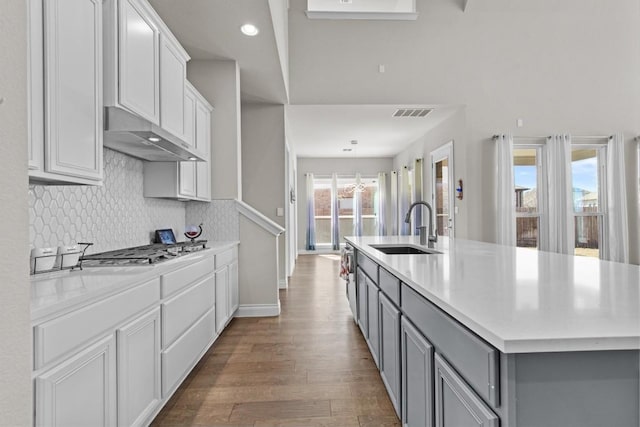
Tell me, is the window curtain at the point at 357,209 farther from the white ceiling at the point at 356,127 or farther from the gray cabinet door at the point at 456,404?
the gray cabinet door at the point at 456,404

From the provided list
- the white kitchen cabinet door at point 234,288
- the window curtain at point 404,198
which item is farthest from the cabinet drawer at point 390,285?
the window curtain at point 404,198

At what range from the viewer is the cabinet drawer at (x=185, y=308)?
75.3 inches

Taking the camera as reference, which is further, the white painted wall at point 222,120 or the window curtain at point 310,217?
the window curtain at point 310,217

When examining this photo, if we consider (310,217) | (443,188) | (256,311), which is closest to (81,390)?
(256,311)

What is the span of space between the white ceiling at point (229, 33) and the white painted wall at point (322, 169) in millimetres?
5175

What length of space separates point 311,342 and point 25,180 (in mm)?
2651

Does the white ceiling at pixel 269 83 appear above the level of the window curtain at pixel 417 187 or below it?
above

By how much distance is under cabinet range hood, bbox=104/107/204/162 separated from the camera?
189cm

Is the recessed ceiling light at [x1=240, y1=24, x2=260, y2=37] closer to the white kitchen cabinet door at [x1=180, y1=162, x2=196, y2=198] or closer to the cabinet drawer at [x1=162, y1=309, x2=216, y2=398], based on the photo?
the white kitchen cabinet door at [x1=180, y1=162, x2=196, y2=198]

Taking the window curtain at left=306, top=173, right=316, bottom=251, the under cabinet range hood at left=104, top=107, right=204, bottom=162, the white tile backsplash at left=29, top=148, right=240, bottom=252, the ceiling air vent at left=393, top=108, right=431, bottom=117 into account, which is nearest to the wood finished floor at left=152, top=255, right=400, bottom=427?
the white tile backsplash at left=29, top=148, right=240, bottom=252

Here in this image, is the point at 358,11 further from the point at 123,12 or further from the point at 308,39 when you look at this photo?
the point at 123,12

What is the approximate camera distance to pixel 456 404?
1.01 m

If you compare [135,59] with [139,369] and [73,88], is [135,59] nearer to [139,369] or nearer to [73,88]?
[73,88]

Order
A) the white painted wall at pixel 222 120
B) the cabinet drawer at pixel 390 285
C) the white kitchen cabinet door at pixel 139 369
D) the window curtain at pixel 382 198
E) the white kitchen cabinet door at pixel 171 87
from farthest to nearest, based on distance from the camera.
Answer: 1. the window curtain at pixel 382 198
2. the white painted wall at pixel 222 120
3. the white kitchen cabinet door at pixel 171 87
4. the cabinet drawer at pixel 390 285
5. the white kitchen cabinet door at pixel 139 369
